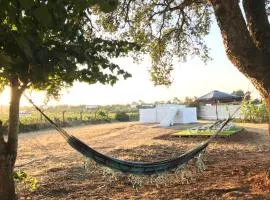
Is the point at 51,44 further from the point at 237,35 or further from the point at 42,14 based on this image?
the point at 237,35

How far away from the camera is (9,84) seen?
480 centimetres

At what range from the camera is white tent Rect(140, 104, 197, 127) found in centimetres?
2567

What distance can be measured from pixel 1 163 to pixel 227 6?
3435mm

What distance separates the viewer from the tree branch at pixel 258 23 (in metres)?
6.16

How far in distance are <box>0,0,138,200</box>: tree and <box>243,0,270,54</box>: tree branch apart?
2713 millimetres

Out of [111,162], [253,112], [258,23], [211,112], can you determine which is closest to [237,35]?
[258,23]

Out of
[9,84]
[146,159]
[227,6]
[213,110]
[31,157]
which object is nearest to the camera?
[9,84]

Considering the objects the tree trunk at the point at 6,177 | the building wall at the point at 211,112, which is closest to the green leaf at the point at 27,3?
the tree trunk at the point at 6,177

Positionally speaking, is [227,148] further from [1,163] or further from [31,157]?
[1,163]

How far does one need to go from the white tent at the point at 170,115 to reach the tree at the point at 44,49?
20356 millimetres

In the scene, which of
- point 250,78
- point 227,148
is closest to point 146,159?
point 227,148

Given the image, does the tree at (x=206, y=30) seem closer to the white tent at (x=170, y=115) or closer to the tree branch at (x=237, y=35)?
the tree branch at (x=237, y=35)

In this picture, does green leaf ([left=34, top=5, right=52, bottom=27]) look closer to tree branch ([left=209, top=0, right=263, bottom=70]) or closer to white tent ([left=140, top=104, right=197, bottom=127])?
tree branch ([left=209, top=0, right=263, bottom=70])

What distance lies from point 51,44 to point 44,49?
576 mm
